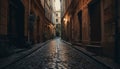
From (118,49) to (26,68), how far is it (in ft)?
13.5

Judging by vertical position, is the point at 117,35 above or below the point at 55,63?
above

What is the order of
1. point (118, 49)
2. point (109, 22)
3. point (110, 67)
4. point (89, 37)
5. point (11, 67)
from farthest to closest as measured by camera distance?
point (89, 37) → point (109, 22) → point (118, 49) → point (11, 67) → point (110, 67)

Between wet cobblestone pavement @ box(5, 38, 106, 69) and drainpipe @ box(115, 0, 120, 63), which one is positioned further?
drainpipe @ box(115, 0, 120, 63)

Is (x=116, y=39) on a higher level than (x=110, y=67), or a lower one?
higher

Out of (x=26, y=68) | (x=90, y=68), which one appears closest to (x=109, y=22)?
(x=90, y=68)

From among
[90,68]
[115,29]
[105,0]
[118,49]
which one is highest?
[105,0]

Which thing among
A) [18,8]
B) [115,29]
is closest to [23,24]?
[18,8]

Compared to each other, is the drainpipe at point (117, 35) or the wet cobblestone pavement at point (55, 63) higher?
the drainpipe at point (117, 35)

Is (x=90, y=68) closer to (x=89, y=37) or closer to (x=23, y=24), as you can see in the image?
(x=89, y=37)

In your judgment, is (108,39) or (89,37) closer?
(108,39)

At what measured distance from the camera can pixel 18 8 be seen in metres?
17.7

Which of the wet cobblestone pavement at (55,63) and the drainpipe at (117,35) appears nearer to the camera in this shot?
the wet cobblestone pavement at (55,63)

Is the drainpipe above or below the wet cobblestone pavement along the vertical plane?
above

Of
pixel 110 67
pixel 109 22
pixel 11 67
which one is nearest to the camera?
pixel 110 67
